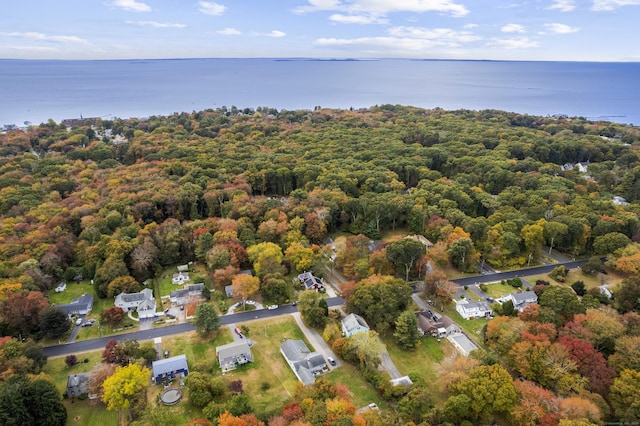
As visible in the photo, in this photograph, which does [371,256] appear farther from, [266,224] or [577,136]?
[577,136]

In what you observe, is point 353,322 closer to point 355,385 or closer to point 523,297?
point 355,385

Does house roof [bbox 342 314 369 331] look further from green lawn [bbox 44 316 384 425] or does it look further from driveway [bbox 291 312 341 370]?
green lawn [bbox 44 316 384 425]

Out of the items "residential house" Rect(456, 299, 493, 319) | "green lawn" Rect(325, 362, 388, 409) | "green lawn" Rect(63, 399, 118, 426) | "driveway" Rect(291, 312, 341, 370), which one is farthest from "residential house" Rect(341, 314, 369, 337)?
"green lawn" Rect(63, 399, 118, 426)

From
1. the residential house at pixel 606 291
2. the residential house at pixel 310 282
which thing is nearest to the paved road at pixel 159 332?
the residential house at pixel 310 282

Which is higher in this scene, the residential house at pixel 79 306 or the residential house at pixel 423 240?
the residential house at pixel 423 240

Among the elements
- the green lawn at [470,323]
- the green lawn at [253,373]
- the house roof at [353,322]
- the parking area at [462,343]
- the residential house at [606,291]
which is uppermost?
the residential house at [606,291]

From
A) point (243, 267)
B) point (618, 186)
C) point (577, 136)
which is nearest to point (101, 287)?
point (243, 267)

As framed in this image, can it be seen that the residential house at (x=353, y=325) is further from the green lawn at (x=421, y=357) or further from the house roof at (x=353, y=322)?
the green lawn at (x=421, y=357)

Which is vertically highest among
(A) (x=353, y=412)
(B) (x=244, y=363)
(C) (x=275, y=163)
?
(C) (x=275, y=163)
